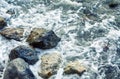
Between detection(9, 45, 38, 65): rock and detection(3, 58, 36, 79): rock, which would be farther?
detection(9, 45, 38, 65): rock

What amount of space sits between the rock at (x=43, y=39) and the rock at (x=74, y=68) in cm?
78

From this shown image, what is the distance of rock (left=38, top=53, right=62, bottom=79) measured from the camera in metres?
6.28

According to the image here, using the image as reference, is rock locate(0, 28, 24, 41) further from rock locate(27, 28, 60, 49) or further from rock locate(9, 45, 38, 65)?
rock locate(9, 45, 38, 65)

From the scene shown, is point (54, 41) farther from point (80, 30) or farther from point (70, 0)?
point (70, 0)

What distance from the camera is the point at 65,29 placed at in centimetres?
755

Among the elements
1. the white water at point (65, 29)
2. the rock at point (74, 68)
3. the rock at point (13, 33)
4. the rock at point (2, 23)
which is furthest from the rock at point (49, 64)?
the rock at point (2, 23)

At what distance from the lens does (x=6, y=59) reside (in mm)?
6656

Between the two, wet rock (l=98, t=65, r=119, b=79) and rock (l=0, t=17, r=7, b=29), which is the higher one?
rock (l=0, t=17, r=7, b=29)

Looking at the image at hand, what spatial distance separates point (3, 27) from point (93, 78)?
2663 millimetres

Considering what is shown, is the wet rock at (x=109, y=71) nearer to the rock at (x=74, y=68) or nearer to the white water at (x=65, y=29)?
the white water at (x=65, y=29)

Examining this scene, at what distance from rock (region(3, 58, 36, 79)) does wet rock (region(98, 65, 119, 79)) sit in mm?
1479

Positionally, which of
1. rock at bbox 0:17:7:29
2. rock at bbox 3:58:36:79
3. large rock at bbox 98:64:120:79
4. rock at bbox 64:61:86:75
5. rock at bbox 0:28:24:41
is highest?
rock at bbox 0:17:7:29

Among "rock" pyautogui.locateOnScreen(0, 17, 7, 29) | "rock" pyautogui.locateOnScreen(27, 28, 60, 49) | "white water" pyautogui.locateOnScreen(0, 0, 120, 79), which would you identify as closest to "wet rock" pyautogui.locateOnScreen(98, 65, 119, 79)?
"white water" pyautogui.locateOnScreen(0, 0, 120, 79)

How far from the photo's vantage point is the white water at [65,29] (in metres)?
6.67
